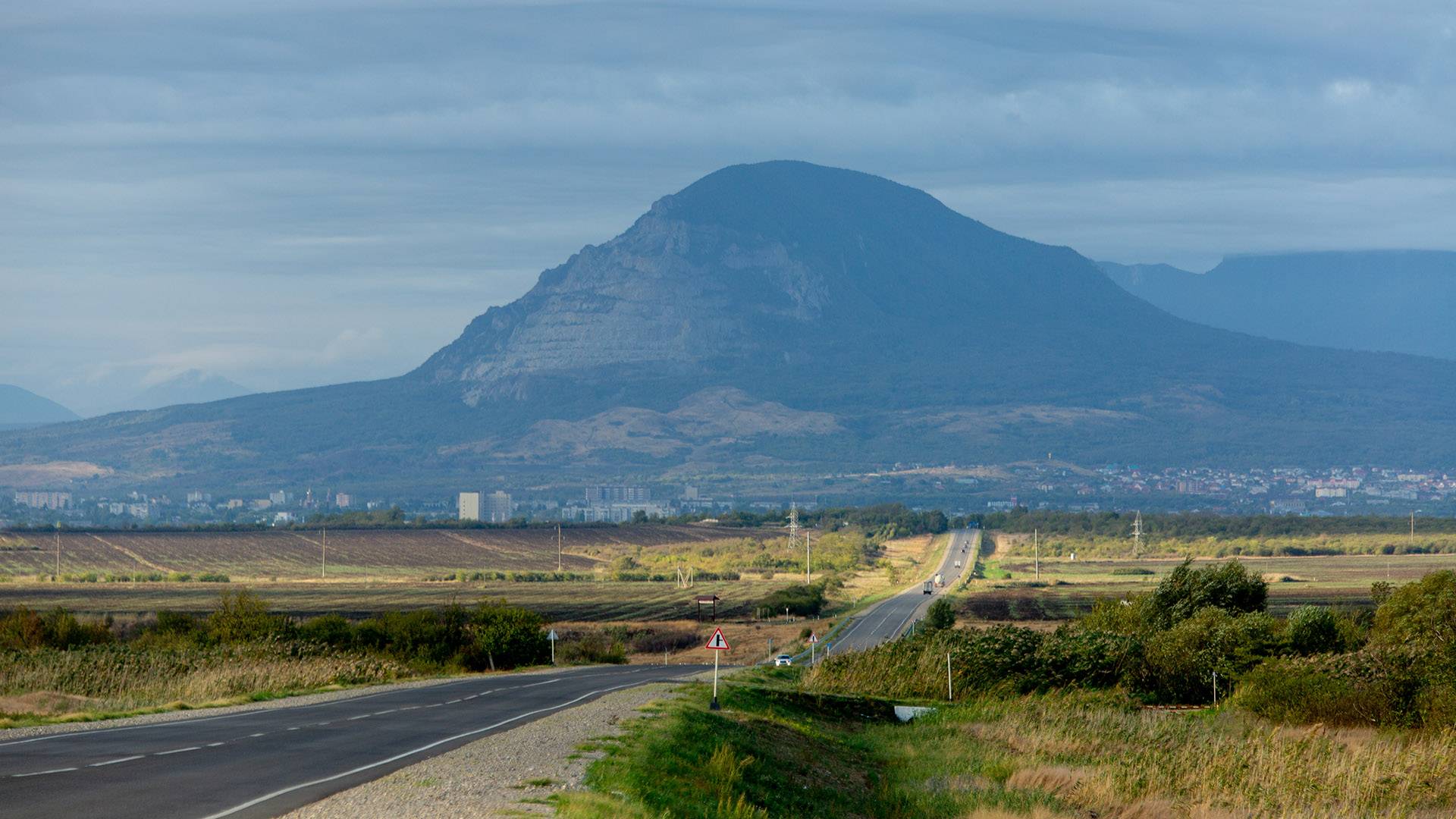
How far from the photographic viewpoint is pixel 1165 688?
1754 inches

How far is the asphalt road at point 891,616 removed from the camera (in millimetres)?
74750

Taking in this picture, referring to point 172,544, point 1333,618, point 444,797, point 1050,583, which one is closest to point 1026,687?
point 1333,618

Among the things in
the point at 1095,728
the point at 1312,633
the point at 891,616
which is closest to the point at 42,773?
the point at 1095,728

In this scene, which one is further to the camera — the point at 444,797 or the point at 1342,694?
the point at 1342,694

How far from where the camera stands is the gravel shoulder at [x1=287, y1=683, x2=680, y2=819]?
1939 centimetres

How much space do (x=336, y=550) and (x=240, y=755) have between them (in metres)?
151

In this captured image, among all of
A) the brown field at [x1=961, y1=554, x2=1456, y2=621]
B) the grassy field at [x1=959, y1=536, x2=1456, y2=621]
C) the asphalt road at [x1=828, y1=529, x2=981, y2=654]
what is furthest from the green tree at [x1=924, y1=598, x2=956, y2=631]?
the grassy field at [x1=959, y1=536, x2=1456, y2=621]

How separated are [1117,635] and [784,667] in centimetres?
1346

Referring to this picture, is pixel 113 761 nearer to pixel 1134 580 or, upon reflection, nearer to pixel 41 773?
pixel 41 773

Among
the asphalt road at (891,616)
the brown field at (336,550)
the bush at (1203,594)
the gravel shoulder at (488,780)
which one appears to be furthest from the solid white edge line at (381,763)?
the brown field at (336,550)

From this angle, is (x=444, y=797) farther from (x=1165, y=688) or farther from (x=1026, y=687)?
(x=1165, y=688)

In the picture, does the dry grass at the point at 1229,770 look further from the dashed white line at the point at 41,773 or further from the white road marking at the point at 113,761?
the dashed white line at the point at 41,773

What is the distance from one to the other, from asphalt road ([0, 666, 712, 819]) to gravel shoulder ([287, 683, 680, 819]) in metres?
0.58

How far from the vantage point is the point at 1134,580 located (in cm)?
12419
